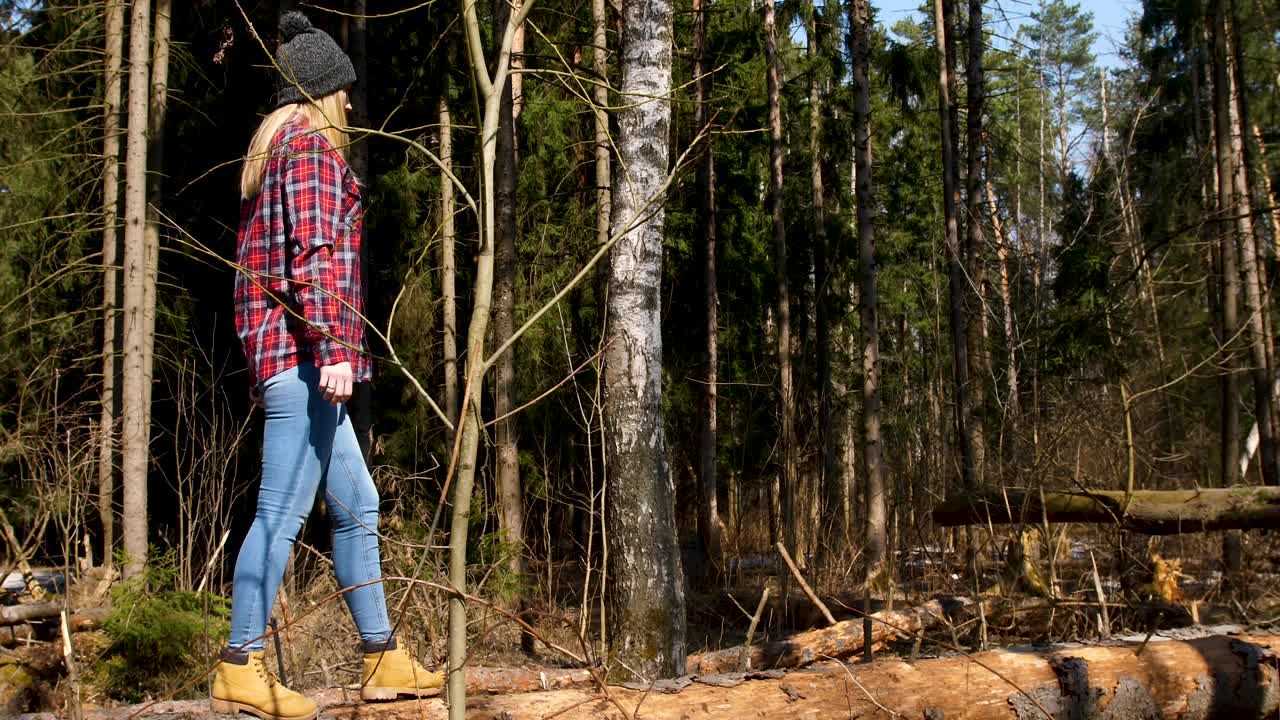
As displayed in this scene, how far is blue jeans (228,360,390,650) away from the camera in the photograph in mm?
2758

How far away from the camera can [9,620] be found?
Answer: 6.33 meters

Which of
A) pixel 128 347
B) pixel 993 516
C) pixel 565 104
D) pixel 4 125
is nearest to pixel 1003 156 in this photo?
pixel 565 104

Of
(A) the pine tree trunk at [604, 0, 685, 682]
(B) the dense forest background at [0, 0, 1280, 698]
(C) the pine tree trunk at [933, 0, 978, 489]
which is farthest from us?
(C) the pine tree trunk at [933, 0, 978, 489]

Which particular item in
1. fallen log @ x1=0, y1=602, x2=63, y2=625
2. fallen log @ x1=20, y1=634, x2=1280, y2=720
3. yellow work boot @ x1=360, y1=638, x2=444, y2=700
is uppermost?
yellow work boot @ x1=360, y1=638, x2=444, y2=700

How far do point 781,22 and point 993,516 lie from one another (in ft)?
40.4

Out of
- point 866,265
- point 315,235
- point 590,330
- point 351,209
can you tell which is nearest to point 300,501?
point 315,235

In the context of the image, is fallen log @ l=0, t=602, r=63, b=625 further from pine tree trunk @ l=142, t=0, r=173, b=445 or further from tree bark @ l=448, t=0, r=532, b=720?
tree bark @ l=448, t=0, r=532, b=720

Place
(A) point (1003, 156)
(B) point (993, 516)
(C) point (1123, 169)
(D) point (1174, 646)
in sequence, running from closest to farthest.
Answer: (D) point (1174, 646) < (B) point (993, 516) < (C) point (1123, 169) < (A) point (1003, 156)

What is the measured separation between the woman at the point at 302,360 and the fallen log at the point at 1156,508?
13.7 feet

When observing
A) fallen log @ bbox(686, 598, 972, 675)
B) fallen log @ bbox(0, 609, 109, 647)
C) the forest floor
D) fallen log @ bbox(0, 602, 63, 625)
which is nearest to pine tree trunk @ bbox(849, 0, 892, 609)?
the forest floor

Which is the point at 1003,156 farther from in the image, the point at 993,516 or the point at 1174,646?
the point at 1174,646

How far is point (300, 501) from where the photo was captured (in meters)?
2.84

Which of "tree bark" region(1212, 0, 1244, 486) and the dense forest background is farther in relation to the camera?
"tree bark" region(1212, 0, 1244, 486)

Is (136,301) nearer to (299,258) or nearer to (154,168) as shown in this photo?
(154,168)
